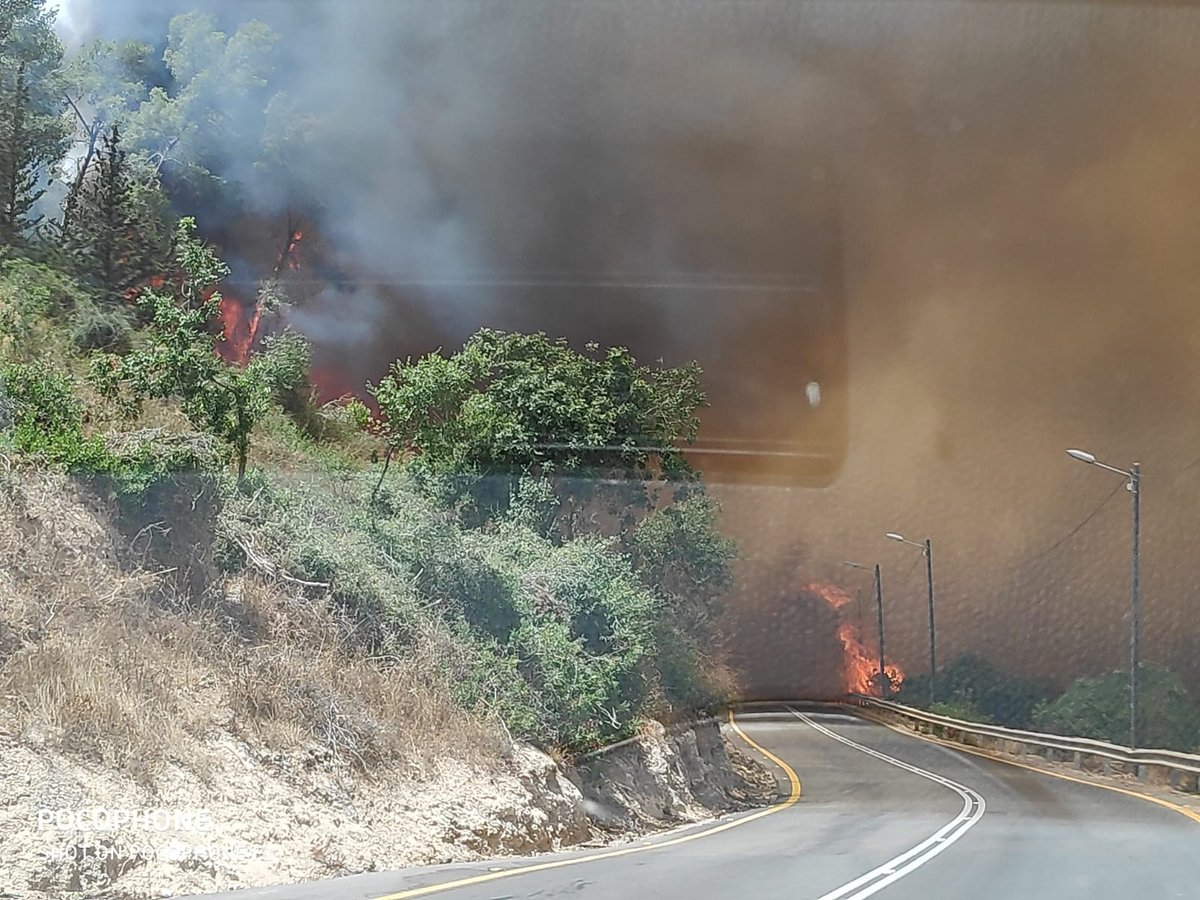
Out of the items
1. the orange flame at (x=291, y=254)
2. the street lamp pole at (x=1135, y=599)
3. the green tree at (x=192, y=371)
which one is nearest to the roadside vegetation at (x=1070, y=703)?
the street lamp pole at (x=1135, y=599)

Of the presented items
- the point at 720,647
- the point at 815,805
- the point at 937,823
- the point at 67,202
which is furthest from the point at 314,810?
the point at 720,647

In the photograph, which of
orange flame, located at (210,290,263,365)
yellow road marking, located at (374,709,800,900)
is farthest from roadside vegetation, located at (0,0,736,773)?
yellow road marking, located at (374,709,800,900)

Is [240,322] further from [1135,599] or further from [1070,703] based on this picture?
[1070,703]

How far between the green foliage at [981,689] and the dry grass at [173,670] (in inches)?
1597

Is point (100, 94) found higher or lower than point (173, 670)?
higher

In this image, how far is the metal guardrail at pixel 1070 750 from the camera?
24438mm

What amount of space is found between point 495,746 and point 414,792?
7.75ft

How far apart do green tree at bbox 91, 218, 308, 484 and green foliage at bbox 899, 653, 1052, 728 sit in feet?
135

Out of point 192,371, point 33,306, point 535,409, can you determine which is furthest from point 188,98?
point 192,371

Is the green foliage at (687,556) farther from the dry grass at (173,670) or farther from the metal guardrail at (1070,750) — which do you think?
the metal guardrail at (1070,750)

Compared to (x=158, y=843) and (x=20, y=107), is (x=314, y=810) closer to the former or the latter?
(x=158, y=843)

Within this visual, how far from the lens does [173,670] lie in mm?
13023

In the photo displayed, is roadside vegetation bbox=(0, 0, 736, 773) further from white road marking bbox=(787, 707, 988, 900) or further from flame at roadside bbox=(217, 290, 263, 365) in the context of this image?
white road marking bbox=(787, 707, 988, 900)

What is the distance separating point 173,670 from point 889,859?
27.2 feet
